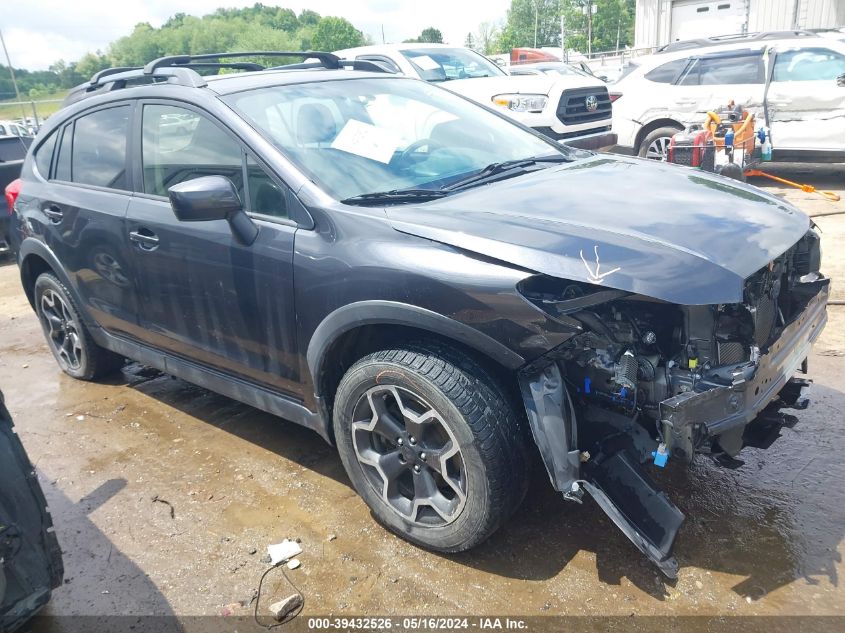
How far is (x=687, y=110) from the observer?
965 centimetres

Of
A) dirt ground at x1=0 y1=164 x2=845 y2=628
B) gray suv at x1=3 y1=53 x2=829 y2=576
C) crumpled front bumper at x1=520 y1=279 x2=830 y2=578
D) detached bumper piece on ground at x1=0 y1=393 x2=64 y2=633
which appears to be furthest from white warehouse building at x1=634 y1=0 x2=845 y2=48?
detached bumper piece on ground at x1=0 y1=393 x2=64 y2=633

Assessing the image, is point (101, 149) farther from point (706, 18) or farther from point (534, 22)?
point (534, 22)

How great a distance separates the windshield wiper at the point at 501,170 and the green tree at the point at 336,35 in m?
87.9

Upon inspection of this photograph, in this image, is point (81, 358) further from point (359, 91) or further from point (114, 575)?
point (359, 91)

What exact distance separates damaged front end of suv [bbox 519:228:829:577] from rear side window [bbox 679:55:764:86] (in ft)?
26.2

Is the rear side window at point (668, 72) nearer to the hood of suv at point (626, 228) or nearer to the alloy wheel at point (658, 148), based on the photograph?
the alloy wheel at point (658, 148)

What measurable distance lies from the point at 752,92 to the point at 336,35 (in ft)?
286

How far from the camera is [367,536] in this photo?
119 inches

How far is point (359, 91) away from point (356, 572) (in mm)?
2274

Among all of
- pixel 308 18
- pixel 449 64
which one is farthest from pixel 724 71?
pixel 308 18

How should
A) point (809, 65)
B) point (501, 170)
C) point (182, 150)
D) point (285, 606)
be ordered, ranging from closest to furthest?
point (285, 606) → point (501, 170) → point (182, 150) → point (809, 65)

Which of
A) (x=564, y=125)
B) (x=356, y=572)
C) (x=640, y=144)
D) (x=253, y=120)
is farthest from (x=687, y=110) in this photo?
(x=356, y=572)

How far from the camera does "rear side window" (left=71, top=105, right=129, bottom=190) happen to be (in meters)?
3.81

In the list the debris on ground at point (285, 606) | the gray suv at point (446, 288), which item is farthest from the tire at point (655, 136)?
the debris on ground at point (285, 606)
